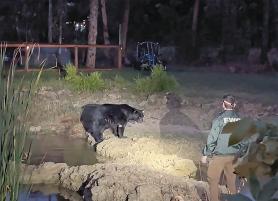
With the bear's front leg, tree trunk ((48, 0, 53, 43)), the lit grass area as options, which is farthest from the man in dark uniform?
tree trunk ((48, 0, 53, 43))

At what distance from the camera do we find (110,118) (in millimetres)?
9461

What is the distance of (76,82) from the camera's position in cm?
1282

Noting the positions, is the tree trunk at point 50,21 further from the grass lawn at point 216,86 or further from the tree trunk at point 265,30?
the tree trunk at point 265,30

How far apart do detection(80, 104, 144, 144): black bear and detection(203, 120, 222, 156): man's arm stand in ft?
13.6

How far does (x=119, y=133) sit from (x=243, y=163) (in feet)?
28.0

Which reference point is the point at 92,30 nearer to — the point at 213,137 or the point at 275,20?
the point at 275,20

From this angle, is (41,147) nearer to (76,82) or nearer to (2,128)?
(76,82)

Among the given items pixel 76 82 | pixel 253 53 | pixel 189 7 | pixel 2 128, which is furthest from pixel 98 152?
pixel 189 7

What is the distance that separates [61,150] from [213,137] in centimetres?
462

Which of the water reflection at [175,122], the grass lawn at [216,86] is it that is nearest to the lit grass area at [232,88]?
the grass lawn at [216,86]

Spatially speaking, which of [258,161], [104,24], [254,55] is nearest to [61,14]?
[104,24]

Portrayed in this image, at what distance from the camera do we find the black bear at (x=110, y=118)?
30.7 feet

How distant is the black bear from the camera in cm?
936

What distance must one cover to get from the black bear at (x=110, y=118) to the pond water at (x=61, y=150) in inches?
13.0
